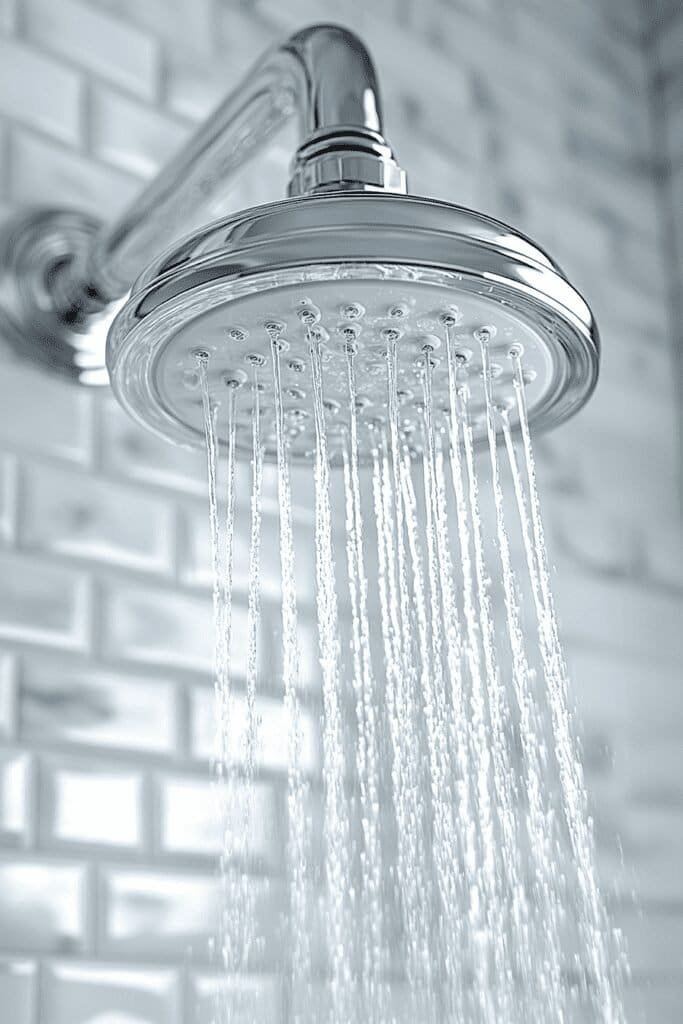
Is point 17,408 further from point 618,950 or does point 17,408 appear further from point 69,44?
point 618,950

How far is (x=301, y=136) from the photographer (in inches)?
26.5

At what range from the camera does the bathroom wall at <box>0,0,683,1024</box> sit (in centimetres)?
94

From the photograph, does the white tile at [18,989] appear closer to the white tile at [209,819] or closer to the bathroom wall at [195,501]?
the bathroom wall at [195,501]

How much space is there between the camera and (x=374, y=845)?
106cm

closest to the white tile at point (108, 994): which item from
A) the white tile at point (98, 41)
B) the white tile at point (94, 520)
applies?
the white tile at point (94, 520)

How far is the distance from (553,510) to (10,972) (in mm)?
727

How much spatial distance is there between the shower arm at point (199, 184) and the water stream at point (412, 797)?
146 mm

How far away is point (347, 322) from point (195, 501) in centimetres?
50

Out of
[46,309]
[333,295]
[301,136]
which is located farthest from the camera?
[46,309]

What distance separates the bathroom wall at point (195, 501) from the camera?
36.8 inches

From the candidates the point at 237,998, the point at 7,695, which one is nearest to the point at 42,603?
the point at 7,695

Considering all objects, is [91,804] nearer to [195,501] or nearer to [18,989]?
[18,989]

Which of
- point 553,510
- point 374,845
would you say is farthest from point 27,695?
point 553,510

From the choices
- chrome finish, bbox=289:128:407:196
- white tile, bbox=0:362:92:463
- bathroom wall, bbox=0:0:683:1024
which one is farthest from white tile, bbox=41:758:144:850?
chrome finish, bbox=289:128:407:196
